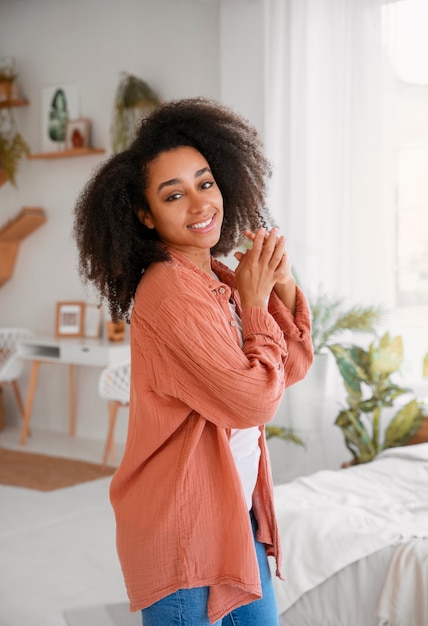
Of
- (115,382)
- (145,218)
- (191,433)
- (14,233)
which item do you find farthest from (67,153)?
(191,433)

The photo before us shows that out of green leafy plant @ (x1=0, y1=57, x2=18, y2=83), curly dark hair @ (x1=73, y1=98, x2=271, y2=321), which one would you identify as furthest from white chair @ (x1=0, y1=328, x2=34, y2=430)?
curly dark hair @ (x1=73, y1=98, x2=271, y2=321)

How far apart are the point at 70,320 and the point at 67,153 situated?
3.67 feet

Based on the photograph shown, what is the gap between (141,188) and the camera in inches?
56.5

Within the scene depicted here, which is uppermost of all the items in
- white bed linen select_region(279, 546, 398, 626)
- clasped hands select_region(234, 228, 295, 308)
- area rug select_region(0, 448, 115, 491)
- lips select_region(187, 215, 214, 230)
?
lips select_region(187, 215, 214, 230)

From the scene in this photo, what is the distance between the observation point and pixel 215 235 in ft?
4.74

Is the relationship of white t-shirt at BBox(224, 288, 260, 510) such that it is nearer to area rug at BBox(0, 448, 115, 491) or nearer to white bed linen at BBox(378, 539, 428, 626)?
white bed linen at BBox(378, 539, 428, 626)

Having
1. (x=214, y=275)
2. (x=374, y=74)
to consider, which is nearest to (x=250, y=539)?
(x=214, y=275)

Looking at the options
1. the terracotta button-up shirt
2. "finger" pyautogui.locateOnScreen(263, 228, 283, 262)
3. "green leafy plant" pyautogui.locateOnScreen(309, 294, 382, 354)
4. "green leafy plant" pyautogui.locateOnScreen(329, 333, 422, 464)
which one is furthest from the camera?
"green leafy plant" pyautogui.locateOnScreen(309, 294, 382, 354)

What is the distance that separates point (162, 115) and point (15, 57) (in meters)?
5.09

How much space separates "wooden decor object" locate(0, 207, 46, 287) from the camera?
6004mm

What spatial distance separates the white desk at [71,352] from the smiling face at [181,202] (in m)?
3.75

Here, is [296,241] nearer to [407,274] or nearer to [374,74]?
[407,274]

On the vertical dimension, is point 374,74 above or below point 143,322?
above

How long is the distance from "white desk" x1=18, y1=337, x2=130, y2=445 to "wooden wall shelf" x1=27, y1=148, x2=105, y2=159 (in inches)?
48.5
